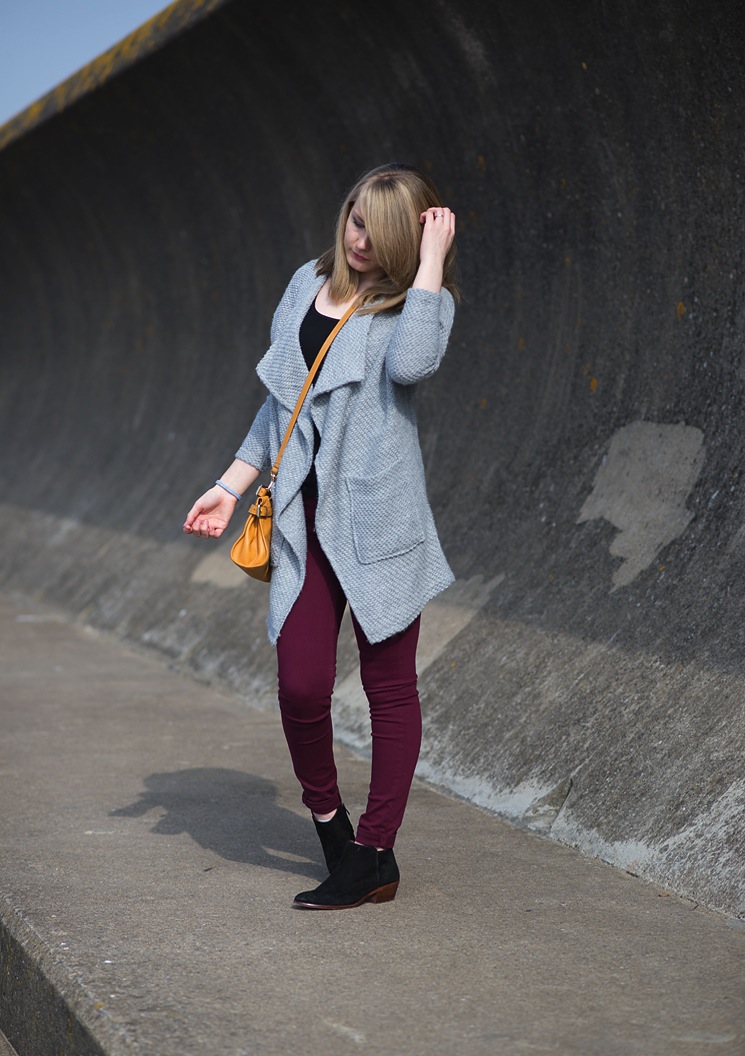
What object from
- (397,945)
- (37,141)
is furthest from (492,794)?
(37,141)

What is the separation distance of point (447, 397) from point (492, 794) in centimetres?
247

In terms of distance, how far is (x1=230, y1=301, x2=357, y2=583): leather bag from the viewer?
3.37m

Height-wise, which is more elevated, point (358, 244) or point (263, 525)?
point (358, 244)

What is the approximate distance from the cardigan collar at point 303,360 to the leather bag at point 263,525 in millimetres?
19

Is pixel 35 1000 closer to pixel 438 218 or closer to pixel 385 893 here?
pixel 385 893

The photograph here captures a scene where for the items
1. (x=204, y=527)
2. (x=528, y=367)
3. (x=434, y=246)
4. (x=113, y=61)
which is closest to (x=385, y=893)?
(x=204, y=527)

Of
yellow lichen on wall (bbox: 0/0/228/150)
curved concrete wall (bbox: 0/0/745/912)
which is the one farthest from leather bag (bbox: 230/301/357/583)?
yellow lichen on wall (bbox: 0/0/228/150)

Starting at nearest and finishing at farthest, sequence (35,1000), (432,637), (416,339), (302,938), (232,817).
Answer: (35,1000) → (302,938) → (416,339) → (232,817) → (432,637)

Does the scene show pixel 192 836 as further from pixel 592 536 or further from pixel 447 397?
pixel 447 397

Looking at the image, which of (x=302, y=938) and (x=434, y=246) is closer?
(x=302, y=938)

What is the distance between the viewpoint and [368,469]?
3.32 metres

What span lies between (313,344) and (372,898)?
1316mm

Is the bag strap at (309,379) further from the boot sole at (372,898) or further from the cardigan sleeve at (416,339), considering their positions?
the boot sole at (372,898)

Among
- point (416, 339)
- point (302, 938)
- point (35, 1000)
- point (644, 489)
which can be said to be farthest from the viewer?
point (644, 489)
